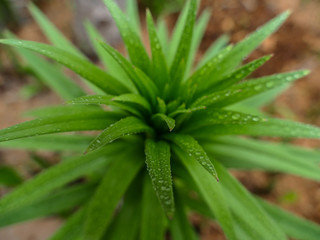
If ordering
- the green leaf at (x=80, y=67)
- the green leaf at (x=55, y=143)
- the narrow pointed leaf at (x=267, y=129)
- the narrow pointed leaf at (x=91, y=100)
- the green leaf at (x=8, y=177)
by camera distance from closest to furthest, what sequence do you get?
1. the narrow pointed leaf at (x=91, y=100)
2. the green leaf at (x=80, y=67)
3. the narrow pointed leaf at (x=267, y=129)
4. the green leaf at (x=55, y=143)
5. the green leaf at (x=8, y=177)

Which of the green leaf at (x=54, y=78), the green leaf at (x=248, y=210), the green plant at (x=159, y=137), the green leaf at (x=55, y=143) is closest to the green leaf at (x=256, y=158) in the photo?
the green plant at (x=159, y=137)

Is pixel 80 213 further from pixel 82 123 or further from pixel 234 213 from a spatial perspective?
pixel 234 213

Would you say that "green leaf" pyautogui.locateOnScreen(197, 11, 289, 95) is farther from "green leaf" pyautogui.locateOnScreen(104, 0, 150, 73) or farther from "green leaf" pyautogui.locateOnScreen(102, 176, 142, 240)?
"green leaf" pyautogui.locateOnScreen(102, 176, 142, 240)

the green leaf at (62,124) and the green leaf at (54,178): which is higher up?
the green leaf at (62,124)

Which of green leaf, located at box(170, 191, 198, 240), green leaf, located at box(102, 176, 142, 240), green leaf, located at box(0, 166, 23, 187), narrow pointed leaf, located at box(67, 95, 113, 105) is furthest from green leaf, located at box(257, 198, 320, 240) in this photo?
green leaf, located at box(0, 166, 23, 187)

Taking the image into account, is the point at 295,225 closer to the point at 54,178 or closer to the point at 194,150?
the point at 194,150

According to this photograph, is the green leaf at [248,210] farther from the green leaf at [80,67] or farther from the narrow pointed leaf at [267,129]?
the green leaf at [80,67]

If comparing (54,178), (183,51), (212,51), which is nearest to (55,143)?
(54,178)
